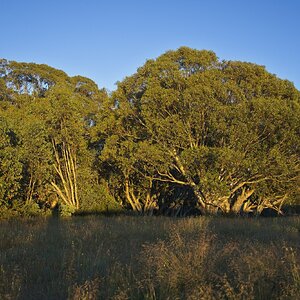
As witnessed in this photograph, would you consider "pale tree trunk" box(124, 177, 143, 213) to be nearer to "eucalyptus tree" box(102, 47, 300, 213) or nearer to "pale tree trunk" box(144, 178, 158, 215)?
"pale tree trunk" box(144, 178, 158, 215)

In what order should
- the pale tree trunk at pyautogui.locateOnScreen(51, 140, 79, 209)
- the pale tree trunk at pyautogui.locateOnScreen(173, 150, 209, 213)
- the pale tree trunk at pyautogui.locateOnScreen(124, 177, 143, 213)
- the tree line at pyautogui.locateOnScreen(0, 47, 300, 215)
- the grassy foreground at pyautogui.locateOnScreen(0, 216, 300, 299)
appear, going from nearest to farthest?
the grassy foreground at pyautogui.locateOnScreen(0, 216, 300, 299), the tree line at pyautogui.locateOnScreen(0, 47, 300, 215), the pale tree trunk at pyautogui.locateOnScreen(173, 150, 209, 213), the pale tree trunk at pyautogui.locateOnScreen(51, 140, 79, 209), the pale tree trunk at pyautogui.locateOnScreen(124, 177, 143, 213)

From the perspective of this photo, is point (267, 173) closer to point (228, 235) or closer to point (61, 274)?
point (228, 235)

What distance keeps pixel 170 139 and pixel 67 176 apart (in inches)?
289

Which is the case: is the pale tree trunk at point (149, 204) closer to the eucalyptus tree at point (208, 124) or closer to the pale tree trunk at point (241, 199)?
the eucalyptus tree at point (208, 124)

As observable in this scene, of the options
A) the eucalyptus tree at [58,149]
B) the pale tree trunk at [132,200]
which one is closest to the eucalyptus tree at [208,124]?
the eucalyptus tree at [58,149]

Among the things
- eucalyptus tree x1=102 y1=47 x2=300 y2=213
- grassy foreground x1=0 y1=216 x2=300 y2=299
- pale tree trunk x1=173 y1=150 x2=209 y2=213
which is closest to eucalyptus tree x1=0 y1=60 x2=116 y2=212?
eucalyptus tree x1=102 y1=47 x2=300 y2=213

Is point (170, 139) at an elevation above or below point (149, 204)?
above

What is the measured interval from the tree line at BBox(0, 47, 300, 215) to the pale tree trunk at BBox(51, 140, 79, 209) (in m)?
0.07

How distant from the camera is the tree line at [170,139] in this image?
17.7 metres

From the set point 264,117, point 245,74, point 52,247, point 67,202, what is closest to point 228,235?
point 52,247

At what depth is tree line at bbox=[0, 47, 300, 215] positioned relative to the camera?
17.7m

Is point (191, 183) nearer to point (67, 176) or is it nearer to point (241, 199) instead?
point (241, 199)

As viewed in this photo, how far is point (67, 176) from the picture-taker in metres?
23.3

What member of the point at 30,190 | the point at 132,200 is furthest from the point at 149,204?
the point at 30,190
